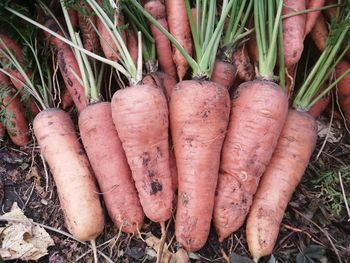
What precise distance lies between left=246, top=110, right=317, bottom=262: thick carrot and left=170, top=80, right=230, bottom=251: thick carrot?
0.24m

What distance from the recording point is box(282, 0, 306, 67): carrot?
2.21 metres

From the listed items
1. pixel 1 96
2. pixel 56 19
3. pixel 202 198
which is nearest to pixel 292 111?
pixel 202 198

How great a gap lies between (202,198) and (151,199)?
0.25m

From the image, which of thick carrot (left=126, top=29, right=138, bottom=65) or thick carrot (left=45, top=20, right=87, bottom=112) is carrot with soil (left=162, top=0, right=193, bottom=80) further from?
thick carrot (left=45, top=20, right=87, bottom=112)

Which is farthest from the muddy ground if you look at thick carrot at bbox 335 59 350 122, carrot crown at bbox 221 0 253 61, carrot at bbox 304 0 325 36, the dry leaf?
carrot crown at bbox 221 0 253 61

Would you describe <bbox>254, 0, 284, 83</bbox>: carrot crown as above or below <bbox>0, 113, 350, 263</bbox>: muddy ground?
above

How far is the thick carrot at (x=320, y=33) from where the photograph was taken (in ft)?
7.84

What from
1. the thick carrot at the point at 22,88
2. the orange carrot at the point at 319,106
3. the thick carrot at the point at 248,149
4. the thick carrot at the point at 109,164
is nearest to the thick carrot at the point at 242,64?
the thick carrot at the point at 248,149

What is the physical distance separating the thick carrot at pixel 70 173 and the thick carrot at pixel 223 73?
2.67 feet

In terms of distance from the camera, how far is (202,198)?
1976 millimetres

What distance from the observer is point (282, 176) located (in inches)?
82.4

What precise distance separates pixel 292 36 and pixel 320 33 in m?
0.29

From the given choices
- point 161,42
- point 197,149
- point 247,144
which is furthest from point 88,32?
point 247,144

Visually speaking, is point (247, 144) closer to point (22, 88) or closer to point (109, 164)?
point (109, 164)
